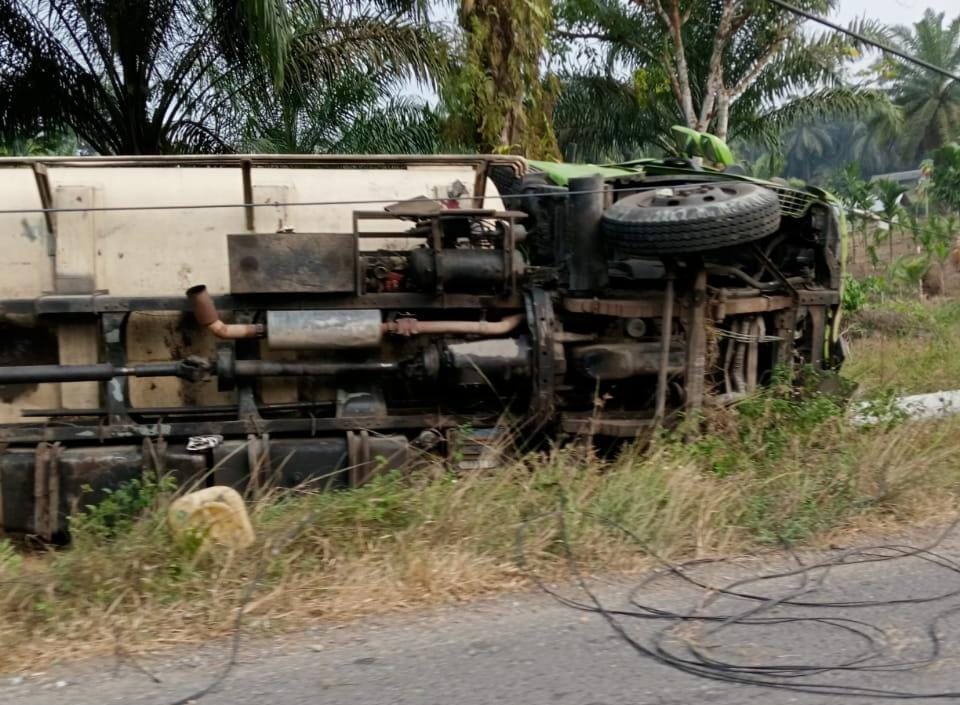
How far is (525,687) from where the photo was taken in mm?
3707

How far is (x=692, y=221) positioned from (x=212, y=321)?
106 inches

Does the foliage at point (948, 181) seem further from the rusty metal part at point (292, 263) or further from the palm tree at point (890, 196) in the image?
the rusty metal part at point (292, 263)

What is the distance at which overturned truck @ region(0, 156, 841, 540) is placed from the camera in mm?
5723

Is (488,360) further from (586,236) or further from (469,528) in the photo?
(469,528)

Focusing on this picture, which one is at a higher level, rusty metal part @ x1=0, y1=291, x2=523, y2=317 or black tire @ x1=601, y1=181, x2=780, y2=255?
black tire @ x1=601, y1=181, x2=780, y2=255

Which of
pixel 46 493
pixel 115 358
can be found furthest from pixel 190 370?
pixel 46 493

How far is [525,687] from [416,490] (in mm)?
1639

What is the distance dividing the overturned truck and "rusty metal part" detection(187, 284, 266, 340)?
0.01 m

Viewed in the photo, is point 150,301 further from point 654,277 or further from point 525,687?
point 525,687

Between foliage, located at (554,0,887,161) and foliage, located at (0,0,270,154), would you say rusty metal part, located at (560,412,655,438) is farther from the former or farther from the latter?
foliage, located at (554,0,887,161)

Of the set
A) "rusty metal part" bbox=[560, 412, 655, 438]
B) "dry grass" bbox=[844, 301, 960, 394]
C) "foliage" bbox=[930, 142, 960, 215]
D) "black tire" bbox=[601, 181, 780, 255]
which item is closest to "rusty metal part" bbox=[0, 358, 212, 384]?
"rusty metal part" bbox=[560, 412, 655, 438]

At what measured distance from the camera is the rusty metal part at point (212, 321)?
573 cm

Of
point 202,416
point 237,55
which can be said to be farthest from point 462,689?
point 237,55

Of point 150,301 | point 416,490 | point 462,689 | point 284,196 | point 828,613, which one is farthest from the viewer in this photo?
point 284,196
